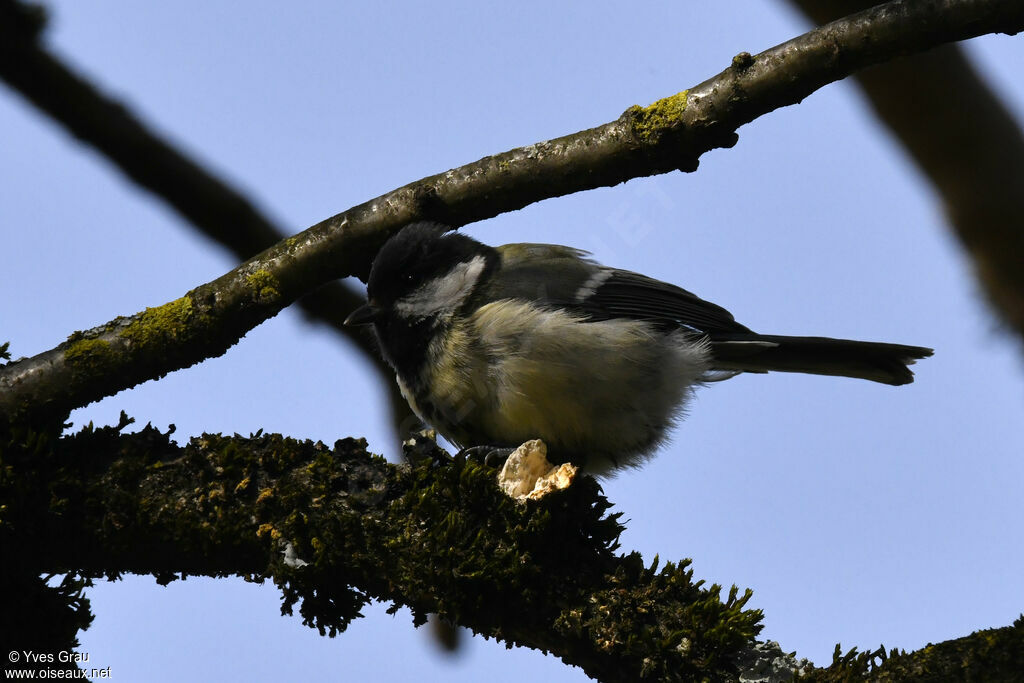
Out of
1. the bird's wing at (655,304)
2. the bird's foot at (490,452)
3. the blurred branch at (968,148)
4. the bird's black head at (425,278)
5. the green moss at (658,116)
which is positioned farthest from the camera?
the blurred branch at (968,148)

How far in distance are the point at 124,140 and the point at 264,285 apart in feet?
3.49

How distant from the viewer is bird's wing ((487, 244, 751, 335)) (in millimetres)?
3824

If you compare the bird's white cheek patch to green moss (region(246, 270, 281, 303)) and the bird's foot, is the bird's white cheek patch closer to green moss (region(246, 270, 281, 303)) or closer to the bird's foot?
the bird's foot

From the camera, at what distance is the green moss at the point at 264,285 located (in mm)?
3047

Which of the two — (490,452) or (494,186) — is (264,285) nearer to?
(494,186)

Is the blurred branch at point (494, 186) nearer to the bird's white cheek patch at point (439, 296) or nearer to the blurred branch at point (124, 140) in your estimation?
the blurred branch at point (124, 140)

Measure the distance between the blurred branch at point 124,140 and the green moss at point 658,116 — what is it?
55.0 inches

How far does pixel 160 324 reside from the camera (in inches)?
117

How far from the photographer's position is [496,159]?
3.06m

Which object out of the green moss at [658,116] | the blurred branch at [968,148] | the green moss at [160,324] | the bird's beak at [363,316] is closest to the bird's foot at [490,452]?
the bird's beak at [363,316]

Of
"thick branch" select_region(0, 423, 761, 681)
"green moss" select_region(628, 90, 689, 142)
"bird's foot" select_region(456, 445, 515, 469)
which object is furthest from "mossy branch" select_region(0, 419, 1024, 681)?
"green moss" select_region(628, 90, 689, 142)

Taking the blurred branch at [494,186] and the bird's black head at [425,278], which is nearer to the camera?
the blurred branch at [494,186]

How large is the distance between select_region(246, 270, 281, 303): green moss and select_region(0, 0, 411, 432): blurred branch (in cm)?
31

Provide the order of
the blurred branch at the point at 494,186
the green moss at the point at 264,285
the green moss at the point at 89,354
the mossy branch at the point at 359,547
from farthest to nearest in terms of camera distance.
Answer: the green moss at the point at 264,285, the green moss at the point at 89,354, the blurred branch at the point at 494,186, the mossy branch at the point at 359,547
